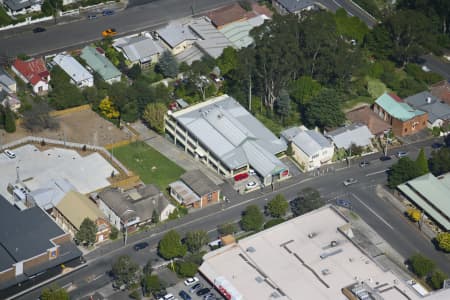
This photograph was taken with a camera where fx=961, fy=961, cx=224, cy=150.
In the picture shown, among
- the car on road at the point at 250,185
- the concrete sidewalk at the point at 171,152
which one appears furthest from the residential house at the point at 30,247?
the car on road at the point at 250,185

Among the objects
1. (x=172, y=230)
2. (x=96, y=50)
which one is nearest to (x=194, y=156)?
(x=172, y=230)

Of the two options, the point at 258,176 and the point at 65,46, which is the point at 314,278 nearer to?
the point at 258,176

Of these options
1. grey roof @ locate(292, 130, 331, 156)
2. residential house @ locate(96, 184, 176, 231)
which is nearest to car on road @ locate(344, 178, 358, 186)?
grey roof @ locate(292, 130, 331, 156)

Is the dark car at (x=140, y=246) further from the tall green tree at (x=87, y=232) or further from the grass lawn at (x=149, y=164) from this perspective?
the grass lawn at (x=149, y=164)

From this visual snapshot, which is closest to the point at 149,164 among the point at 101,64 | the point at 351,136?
the point at 101,64

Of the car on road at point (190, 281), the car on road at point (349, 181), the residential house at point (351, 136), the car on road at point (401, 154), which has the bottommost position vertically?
the car on road at point (190, 281)
